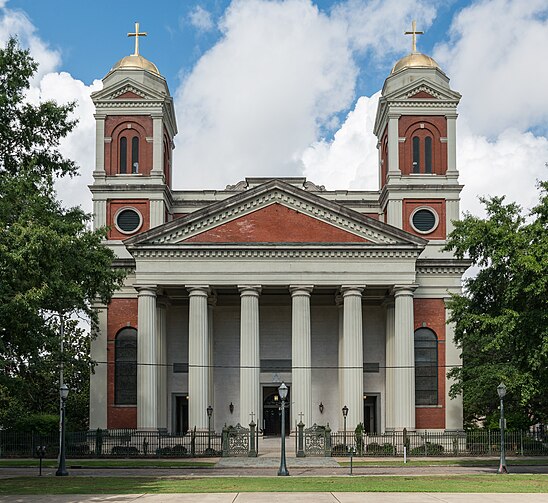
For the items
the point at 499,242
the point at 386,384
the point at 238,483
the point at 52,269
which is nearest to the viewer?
the point at 52,269

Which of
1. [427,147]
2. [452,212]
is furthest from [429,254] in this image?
[427,147]

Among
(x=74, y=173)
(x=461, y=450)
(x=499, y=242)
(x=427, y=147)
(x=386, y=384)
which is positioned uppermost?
(x=427, y=147)

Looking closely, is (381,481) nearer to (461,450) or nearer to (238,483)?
(238,483)

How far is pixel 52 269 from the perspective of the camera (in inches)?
1184

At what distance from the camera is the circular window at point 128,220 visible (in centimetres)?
6431

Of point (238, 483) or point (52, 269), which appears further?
point (238, 483)

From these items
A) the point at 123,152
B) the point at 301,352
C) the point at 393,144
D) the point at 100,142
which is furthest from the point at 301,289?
the point at 100,142

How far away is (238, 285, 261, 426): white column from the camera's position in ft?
186

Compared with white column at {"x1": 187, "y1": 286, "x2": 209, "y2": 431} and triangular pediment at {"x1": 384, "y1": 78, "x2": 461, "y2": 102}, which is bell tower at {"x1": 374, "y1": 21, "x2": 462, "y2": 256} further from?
white column at {"x1": 187, "y1": 286, "x2": 209, "y2": 431}

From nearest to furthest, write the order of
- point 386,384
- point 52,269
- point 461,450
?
1. point 52,269
2. point 461,450
3. point 386,384

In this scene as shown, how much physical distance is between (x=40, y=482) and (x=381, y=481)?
492 inches

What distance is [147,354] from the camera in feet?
189

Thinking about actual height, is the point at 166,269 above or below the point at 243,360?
above

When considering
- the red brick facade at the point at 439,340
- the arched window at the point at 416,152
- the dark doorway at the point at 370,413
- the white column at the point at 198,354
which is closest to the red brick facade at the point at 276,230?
the white column at the point at 198,354
